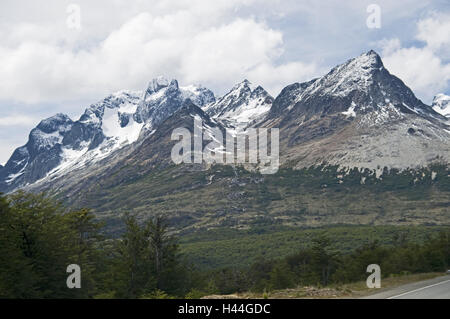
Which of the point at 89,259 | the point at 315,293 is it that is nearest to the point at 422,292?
the point at 315,293

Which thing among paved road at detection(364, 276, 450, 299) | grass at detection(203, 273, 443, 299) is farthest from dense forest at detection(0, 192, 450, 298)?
paved road at detection(364, 276, 450, 299)

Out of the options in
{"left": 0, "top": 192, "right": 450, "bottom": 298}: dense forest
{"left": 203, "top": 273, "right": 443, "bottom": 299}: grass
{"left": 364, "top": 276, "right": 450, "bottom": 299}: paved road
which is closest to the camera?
{"left": 364, "top": 276, "right": 450, "bottom": 299}: paved road

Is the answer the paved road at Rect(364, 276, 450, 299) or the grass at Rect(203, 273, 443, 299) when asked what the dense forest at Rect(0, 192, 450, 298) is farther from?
the paved road at Rect(364, 276, 450, 299)

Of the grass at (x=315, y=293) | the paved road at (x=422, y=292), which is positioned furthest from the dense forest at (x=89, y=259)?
the paved road at (x=422, y=292)

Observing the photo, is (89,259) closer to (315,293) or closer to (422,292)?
(315,293)

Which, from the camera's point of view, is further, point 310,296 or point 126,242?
point 126,242

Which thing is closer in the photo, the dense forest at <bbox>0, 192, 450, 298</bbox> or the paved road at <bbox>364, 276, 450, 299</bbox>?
the paved road at <bbox>364, 276, 450, 299</bbox>

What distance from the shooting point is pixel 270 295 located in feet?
106

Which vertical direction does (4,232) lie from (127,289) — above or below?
above

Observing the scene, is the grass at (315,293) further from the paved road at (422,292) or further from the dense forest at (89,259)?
the dense forest at (89,259)
